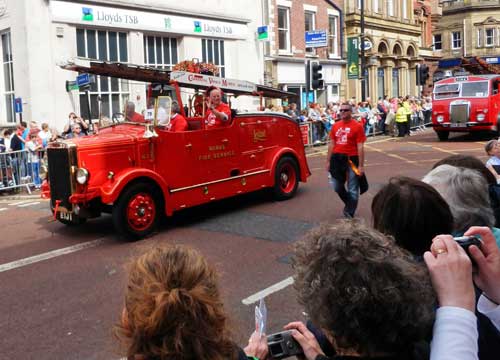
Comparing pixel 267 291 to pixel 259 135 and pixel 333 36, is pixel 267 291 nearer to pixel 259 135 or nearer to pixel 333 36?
pixel 259 135

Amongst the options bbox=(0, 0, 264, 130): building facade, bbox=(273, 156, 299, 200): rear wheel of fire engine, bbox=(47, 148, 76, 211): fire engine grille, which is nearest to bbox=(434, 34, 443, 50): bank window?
bbox=(0, 0, 264, 130): building facade

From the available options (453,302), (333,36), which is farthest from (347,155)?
(333,36)

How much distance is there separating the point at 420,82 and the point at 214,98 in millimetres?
21837

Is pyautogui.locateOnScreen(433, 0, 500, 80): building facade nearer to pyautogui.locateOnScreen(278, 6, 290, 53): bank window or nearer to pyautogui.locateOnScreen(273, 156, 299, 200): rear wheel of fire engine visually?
pyautogui.locateOnScreen(278, 6, 290, 53): bank window

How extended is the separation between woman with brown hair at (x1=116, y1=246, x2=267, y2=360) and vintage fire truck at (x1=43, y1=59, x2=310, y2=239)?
611cm

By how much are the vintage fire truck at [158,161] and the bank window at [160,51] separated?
36.1ft

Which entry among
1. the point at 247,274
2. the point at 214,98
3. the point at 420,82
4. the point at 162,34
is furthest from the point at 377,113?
the point at 247,274

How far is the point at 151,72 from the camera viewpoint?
9.05 metres

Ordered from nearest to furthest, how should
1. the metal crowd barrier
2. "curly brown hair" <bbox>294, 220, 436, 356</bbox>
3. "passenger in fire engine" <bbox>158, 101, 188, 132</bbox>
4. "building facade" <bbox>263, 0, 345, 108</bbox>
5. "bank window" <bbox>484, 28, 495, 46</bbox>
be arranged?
1. "curly brown hair" <bbox>294, 220, 436, 356</bbox>
2. "passenger in fire engine" <bbox>158, 101, 188, 132</bbox>
3. the metal crowd barrier
4. "building facade" <bbox>263, 0, 345, 108</bbox>
5. "bank window" <bbox>484, 28, 495, 46</bbox>

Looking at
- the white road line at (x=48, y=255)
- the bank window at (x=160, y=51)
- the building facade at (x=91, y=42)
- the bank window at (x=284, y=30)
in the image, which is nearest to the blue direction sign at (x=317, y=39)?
the bank window at (x=284, y=30)

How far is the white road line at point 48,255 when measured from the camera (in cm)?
696

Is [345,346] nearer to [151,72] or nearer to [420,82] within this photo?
[151,72]

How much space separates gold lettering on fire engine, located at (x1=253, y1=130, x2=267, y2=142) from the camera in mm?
10094

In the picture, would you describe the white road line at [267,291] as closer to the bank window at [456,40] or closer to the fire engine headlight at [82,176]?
the fire engine headlight at [82,176]
